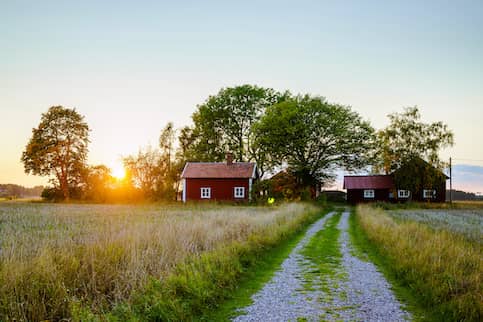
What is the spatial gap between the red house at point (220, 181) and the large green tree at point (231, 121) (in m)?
6.08

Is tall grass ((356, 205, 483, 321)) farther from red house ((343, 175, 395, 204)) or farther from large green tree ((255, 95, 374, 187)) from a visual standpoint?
red house ((343, 175, 395, 204))

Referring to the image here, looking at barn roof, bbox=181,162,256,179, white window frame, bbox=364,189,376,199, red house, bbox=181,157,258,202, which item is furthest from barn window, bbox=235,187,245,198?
white window frame, bbox=364,189,376,199

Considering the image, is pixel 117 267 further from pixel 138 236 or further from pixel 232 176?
pixel 232 176

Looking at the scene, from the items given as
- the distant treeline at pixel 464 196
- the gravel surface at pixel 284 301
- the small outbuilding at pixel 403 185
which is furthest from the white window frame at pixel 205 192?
the distant treeline at pixel 464 196

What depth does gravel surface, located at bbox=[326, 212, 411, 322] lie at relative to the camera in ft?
22.3

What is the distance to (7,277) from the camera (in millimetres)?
6352

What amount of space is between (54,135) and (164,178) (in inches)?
653

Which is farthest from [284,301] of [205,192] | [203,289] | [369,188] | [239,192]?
[369,188]

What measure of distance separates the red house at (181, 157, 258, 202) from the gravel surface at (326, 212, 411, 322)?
38.0 m

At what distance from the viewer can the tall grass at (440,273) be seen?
6.81m

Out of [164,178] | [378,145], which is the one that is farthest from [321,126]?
[164,178]

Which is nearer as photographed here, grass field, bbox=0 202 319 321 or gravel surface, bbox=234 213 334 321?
grass field, bbox=0 202 319 321

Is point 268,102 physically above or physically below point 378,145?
above

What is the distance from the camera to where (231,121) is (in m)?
57.0
